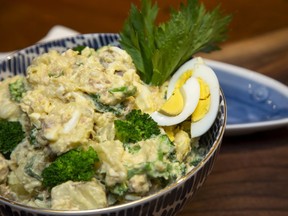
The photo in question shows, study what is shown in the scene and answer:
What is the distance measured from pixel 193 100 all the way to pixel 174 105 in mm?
56

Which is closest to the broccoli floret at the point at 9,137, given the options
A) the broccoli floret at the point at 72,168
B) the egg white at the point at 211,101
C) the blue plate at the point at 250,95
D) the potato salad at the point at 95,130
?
the potato salad at the point at 95,130

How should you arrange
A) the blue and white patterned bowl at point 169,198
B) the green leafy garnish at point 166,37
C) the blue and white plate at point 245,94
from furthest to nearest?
the blue and white plate at point 245,94
the green leafy garnish at point 166,37
the blue and white patterned bowl at point 169,198

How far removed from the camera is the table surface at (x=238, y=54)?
1.45m

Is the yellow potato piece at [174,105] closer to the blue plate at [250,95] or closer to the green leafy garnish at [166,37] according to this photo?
→ the green leafy garnish at [166,37]

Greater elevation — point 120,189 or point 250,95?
point 120,189

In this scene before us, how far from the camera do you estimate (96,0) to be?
2.58 m

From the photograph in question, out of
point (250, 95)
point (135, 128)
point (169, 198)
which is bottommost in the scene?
point (250, 95)

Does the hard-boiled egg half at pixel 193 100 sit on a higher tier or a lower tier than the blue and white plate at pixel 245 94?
higher

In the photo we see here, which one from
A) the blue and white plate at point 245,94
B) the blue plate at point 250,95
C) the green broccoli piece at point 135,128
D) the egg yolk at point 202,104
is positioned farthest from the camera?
the blue plate at point 250,95

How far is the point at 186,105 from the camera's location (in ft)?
4.11

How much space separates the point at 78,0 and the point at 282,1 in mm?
1096

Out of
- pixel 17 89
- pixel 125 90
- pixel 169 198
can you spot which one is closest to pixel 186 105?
pixel 125 90

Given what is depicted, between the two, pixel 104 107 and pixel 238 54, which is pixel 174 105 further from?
pixel 238 54

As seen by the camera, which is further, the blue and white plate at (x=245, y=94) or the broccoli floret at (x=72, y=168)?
the blue and white plate at (x=245, y=94)
